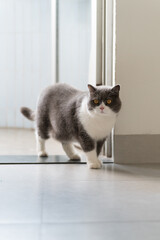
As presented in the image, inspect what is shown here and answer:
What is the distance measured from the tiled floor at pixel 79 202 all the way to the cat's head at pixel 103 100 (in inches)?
12.1

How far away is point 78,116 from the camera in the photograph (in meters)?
2.07

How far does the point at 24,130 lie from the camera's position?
391 cm

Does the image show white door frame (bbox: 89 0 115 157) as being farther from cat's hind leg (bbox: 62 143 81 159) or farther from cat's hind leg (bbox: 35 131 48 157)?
cat's hind leg (bbox: 35 131 48 157)

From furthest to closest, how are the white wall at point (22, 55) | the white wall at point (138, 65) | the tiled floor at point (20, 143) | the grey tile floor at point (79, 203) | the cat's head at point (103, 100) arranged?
1. the white wall at point (22, 55)
2. the tiled floor at point (20, 143)
3. the white wall at point (138, 65)
4. the cat's head at point (103, 100)
5. the grey tile floor at point (79, 203)

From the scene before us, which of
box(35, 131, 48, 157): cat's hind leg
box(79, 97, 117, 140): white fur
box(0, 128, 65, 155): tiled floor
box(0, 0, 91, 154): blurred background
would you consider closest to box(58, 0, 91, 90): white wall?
box(0, 0, 91, 154): blurred background

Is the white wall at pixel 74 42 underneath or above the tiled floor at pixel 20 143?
above

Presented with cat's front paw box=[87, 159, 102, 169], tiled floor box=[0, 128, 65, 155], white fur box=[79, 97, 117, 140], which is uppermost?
white fur box=[79, 97, 117, 140]

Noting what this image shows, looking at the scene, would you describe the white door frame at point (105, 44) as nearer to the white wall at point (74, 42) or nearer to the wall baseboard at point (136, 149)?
the wall baseboard at point (136, 149)

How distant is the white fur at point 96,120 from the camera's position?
2.01 metres

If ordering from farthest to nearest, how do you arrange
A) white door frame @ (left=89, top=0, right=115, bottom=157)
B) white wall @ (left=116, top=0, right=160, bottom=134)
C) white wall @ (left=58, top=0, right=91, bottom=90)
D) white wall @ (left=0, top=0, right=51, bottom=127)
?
white wall @ (left=0, top=0, right=51, bottom=127)
white wall @ (left=58, top=0, right=91, bottom=90)
white door frame @ (left=89, top=0, right=115, bottom=157)
white wall @ (left=116, top=0, right=160, bottom=134)

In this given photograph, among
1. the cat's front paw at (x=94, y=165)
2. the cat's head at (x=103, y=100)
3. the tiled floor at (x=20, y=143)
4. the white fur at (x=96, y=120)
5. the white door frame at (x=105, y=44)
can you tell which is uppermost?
the white door frame at (x=105, y=44)

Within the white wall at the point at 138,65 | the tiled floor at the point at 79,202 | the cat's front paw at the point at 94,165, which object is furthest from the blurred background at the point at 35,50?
the tiled floor at the point at 79,202

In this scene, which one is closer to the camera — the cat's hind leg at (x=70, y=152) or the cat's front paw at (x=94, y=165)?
the cat's front paw at (x=94, y=165)

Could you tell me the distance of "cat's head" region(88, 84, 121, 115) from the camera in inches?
77.9
